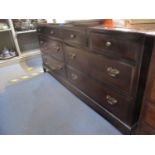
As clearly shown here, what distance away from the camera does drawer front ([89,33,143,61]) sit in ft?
2.79

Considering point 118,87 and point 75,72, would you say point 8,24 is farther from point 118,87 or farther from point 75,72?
point 118,87

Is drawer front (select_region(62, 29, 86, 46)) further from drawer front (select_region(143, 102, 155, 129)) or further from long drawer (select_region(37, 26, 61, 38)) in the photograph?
drawer front (select_region(143, 102, 155, 129))

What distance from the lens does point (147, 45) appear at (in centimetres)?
81

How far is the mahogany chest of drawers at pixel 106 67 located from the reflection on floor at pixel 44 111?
0.12 m

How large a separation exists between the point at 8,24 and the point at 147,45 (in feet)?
9.23

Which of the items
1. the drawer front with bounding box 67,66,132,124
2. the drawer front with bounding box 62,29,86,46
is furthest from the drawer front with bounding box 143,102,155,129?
the drawer front with bounding box 62,29,86,46

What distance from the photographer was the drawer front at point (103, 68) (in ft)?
3.25

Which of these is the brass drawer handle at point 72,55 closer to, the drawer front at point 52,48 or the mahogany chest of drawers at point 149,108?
the drawer front at point 52,48

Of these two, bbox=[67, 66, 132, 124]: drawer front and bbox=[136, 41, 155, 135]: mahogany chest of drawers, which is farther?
bbox=[67, 66, 132, 124]: drawer front

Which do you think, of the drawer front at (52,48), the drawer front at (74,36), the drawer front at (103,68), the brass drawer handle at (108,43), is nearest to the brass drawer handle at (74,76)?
the drawer front at (103,68)

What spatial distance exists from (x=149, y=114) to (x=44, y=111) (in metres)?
1.06

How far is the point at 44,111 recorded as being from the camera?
61.0 inches

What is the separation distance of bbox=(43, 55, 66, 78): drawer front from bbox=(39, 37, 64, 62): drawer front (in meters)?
0.08
